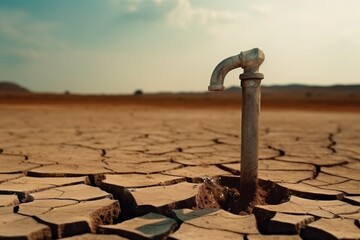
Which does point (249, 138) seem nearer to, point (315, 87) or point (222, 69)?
point (222, 69)

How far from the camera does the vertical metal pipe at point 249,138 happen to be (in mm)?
2006

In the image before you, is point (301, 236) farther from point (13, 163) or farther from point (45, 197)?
point (13, 163)

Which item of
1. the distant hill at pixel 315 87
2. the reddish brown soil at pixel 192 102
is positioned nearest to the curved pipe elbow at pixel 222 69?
the reddish brown soil at pixel 192 102

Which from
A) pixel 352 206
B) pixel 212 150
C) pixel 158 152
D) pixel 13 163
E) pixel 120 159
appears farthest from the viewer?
pixel 212 150

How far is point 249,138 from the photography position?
2.04m

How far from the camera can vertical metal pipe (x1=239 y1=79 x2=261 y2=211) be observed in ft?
6.58

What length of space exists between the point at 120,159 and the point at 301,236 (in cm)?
175

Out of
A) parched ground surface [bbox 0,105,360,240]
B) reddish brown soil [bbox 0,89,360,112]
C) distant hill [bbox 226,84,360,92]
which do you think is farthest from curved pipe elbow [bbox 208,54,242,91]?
distant hill [bbox 226,84,360,92]

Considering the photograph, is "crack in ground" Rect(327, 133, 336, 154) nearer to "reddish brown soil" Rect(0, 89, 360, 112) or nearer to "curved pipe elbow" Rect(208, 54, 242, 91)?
"curved pipe elbow" Rect(208, 54, 242, 91)

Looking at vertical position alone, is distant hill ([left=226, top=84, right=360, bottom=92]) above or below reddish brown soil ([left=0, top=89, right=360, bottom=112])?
above

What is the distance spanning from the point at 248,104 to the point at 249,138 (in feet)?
0.56

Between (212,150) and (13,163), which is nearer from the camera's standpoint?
(13,163)

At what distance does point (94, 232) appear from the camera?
1576 mm

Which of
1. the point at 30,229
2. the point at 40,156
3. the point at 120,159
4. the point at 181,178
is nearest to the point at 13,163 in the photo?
the point at 40,156
